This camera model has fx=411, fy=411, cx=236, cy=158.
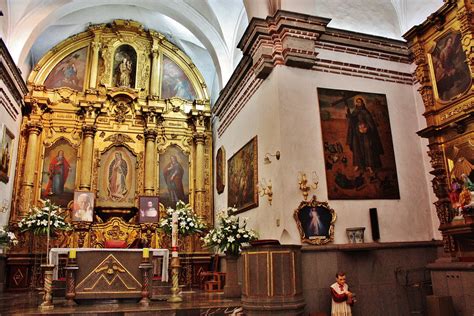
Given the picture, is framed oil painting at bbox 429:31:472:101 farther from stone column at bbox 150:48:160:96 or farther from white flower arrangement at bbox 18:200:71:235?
white flower arrangement at bbox 18:200:71:235

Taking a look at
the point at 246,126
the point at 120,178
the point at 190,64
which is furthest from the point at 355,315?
the point at 190,64

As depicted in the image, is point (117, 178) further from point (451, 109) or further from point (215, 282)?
point (451, 109)

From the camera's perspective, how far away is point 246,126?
10.7 meters

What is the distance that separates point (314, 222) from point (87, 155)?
8.33 metres

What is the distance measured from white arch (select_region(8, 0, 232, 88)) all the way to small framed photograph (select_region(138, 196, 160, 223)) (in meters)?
4.29

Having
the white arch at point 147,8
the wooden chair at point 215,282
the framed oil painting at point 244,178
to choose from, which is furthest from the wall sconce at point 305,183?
the white arch at point 147,8

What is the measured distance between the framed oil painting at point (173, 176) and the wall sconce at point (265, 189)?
17.3 ft

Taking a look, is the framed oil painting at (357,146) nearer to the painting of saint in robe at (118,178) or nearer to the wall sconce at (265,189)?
the wall sconce at (265,189)

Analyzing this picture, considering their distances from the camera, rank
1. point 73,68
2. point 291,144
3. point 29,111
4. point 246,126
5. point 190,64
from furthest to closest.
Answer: point 190,64, point 73,68, point 29,111, point 246,126, point 291,144

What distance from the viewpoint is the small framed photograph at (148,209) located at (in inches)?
503

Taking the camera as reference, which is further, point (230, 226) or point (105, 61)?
point (105, 61)

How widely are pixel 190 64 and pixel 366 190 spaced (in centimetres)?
896

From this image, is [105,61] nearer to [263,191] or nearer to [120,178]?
[120,178]

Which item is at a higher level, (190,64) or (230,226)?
(190,64)
